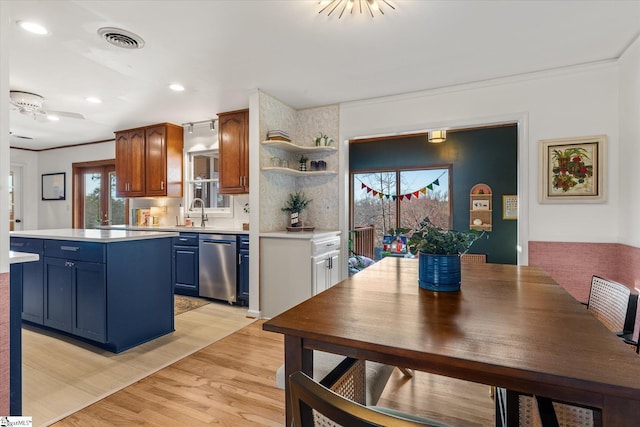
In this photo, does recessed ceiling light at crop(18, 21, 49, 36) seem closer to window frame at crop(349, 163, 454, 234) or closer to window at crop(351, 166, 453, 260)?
window frame at crop(349, 163, 454, 234)

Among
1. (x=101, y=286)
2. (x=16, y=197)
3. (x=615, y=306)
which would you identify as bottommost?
(x=101, y=286)

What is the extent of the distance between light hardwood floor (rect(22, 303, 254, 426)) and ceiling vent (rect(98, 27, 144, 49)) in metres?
2.48

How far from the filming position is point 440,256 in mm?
1376

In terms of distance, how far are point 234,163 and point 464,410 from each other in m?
3.45

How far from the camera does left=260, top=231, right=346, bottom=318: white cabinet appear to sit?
3.34 meters

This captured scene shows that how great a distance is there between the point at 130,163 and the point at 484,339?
5562 millimetres

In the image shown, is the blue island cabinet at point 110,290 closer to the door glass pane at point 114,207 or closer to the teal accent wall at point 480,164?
the door glass pane at point 114,207

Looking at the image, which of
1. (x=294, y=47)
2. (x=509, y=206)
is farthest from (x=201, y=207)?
(x=509, y=206)

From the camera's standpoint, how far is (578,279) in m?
2.94

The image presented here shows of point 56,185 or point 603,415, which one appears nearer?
point 603,415

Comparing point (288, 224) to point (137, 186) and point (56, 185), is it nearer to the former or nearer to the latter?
point (137, 186)

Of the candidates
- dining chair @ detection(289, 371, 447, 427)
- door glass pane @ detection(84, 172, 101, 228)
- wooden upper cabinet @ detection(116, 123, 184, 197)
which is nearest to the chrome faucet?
wooden upper cabinet @ detection(116, 123, 184, 197)

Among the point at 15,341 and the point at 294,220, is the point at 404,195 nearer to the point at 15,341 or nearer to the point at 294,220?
the point at 294,220

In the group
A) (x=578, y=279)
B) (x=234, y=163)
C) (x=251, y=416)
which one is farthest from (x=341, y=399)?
(x=234, y=163)
